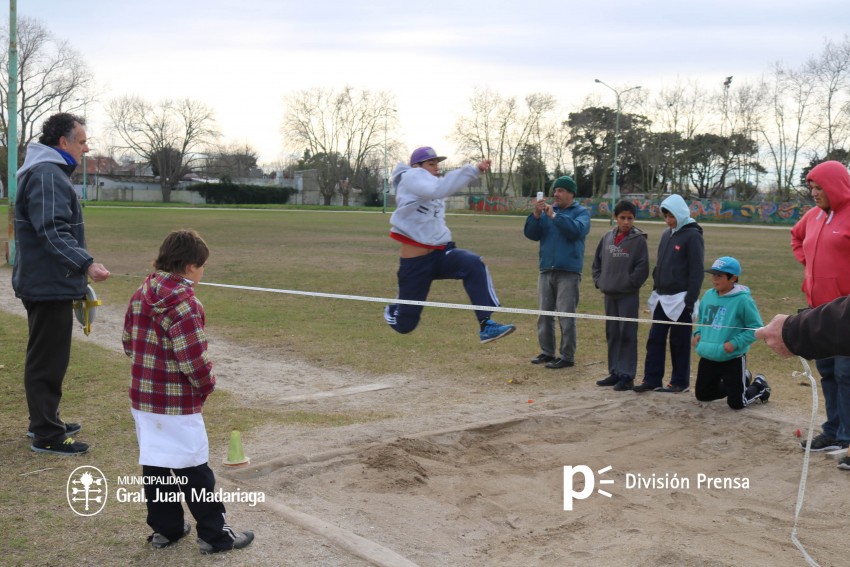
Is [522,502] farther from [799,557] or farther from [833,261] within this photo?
[833,261]

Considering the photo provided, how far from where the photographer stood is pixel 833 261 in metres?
6.27

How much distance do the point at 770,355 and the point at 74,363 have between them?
27.5 feet

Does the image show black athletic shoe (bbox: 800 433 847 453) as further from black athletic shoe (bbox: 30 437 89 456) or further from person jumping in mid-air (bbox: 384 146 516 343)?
black athletic shoe (bbox: 30 437 89 456)

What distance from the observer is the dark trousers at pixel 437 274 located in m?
6.85

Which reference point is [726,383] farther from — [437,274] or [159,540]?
[159,540]

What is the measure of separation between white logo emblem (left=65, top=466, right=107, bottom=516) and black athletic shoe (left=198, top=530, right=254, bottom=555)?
2.96 ft

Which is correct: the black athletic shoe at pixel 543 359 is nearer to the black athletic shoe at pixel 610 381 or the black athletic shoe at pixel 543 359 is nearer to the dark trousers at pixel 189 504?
the black athletic shoe at pixel 610 381

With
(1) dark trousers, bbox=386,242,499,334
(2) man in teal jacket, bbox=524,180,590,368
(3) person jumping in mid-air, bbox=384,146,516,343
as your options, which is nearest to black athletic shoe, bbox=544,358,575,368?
(2) man in teal jacket, bbox=524,180,590,368

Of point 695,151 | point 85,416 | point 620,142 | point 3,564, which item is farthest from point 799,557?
point 620,142

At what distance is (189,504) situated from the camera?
425cm

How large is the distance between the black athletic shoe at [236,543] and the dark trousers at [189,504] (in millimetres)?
18

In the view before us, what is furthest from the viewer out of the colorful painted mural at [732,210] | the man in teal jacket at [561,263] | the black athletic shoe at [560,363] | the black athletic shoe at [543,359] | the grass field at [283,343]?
the colorful painted mural at [732,210]

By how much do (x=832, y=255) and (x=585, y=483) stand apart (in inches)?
106

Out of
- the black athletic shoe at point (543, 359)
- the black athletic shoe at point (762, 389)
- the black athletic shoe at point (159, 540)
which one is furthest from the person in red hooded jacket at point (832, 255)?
the black athletic shoe at point (159, 540)
